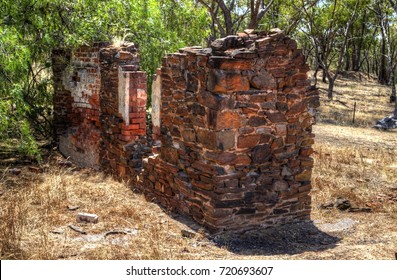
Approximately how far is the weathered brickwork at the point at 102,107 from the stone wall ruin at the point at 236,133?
128cm

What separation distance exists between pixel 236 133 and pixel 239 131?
0.04 meters

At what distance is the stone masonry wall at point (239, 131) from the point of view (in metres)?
5.58

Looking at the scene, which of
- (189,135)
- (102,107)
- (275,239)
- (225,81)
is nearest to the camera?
(225,81)

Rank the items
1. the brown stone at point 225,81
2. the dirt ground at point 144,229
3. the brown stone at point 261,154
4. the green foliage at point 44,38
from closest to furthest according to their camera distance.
A: the dirt ground at point 144,229, the brown stone at point 225,81, the brown stone at point 261,154, the green foliage at point 44,38

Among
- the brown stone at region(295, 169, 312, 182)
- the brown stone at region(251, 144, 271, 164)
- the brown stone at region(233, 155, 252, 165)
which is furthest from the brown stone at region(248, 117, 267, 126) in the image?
the brown stone at region(295, 169, 312, 182)

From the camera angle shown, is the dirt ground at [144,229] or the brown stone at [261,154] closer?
the dirt ground at [144,229]

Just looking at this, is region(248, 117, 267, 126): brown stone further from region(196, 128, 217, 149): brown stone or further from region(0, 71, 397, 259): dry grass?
region(0, 71, 397, 259): dry grass

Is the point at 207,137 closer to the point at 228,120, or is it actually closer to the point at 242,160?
the point at 228,120

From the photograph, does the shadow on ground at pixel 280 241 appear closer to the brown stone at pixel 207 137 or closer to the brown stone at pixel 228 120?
the brown stone at pixel 207 137

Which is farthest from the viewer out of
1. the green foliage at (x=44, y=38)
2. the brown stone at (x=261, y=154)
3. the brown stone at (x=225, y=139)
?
the green foliage at (x=44, y=38)

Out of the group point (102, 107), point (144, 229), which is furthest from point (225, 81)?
point (102, 107)

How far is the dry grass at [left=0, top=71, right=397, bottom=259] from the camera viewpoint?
4.92 meters

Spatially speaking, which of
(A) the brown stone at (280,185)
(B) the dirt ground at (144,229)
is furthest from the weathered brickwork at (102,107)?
(A) the brown stone at (280,185)

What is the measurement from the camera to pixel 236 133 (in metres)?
5.65
